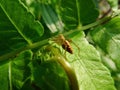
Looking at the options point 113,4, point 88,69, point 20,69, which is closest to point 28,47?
point 20,69

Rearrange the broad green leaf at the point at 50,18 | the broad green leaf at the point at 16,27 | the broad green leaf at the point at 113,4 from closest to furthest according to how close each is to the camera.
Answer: the broad green leaf at the point at 16,27, the broad green leaf at the point at 50,18, the broad green leaf at the point at 113,4

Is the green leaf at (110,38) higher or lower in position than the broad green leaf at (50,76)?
higher

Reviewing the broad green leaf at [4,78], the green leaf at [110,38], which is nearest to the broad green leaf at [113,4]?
the green leaf at [110,38]

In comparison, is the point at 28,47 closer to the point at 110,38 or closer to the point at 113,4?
the point at 110,38

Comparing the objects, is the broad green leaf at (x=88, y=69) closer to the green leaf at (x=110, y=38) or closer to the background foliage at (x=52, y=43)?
the background foliage at (x=52, y=43)

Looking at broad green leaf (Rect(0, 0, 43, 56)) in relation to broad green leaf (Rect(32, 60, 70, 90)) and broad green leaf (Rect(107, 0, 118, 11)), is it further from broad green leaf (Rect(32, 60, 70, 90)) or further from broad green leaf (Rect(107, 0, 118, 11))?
broad green leaf (Rect(107, 0, 118, 11))

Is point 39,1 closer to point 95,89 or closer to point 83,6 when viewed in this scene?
point 83,6

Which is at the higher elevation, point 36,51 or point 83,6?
point 83,6

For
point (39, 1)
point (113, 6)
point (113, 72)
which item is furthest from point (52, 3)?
point (113, 72)
